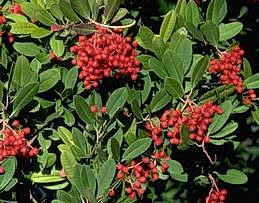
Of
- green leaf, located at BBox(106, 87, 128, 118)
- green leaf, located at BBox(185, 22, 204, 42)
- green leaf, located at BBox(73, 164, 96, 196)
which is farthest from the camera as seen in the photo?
green leaf, located at BBox(185, 22, 204, 42)

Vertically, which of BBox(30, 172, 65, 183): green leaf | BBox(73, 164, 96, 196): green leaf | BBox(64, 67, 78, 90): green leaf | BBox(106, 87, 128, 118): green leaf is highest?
BBox(64, 67, 78, 90): green leaf

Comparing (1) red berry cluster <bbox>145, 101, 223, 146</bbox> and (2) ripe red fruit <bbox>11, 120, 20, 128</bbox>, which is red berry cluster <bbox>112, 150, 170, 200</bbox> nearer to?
(1) red berry cluster <bbox>145, 101, 223, 146</bbox>

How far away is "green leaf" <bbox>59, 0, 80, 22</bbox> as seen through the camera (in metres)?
1.73

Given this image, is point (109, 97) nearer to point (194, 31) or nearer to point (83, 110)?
point (83, 110)

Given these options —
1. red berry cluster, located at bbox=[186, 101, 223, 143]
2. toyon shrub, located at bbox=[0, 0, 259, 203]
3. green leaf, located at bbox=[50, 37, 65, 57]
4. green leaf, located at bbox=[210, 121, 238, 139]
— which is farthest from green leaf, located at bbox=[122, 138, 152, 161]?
green leaf, located at bbox=[50, 37, 65, 57]

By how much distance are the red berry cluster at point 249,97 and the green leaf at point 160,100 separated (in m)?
0.25

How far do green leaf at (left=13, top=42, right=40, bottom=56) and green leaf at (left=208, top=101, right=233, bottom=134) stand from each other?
547mm

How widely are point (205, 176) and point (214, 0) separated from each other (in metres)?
0.54

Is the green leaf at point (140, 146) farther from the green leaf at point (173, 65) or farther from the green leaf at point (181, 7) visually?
the green leaf at point (181, 7)

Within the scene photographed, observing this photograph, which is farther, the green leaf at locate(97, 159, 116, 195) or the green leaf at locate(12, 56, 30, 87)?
the green leaf at locate(12, 56, 30, 87)

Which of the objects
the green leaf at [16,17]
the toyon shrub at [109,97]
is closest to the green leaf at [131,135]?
the toyon shrub at [109,97]

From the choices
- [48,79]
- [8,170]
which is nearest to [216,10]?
[48,79]

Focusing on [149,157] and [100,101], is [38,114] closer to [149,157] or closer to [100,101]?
[100,101]

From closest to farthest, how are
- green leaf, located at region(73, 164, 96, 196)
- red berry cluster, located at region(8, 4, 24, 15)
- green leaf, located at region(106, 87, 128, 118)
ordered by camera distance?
green leaf, located at region(73, 164, 96, 196)
green leaf, located at region(106, 87, 128, 118)
red berry cluster, located at region(8, 4, 24, 15)
